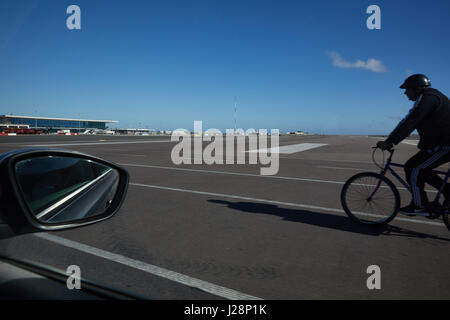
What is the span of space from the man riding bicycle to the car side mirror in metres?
3.72

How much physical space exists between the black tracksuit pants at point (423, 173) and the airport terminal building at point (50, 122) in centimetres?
13736

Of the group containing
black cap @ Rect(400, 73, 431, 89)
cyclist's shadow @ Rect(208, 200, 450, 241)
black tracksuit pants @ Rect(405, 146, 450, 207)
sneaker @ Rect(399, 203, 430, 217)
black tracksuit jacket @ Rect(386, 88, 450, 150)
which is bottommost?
cyclist's shadow @ Rect(208, 200, 450, 241)

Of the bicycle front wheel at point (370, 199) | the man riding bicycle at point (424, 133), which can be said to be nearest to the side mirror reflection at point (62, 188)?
the bicycle front wheel at point (370, 199)

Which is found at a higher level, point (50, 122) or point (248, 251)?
point (50, 122)

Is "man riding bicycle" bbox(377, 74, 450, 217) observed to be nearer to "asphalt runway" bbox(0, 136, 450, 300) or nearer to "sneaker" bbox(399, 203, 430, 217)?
"sneaker" bbox(399, 203, 430, 217)

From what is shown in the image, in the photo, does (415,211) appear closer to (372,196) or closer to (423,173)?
(423,173)

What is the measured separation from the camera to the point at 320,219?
498 cm

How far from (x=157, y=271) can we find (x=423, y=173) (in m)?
3.76

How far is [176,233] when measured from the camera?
410 centimetres

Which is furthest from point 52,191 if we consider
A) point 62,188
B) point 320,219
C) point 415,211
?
point 415,211

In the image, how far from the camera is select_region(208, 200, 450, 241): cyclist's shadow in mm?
4344

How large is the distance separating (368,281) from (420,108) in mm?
2446

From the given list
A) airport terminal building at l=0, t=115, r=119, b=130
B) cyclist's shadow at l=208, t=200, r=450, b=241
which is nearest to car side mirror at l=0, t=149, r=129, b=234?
cyclist's shadow at l=208, t=200, r=450, b=241

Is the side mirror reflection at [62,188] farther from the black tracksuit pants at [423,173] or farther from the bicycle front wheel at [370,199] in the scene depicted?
the black tracksuit pants at [423,173]
